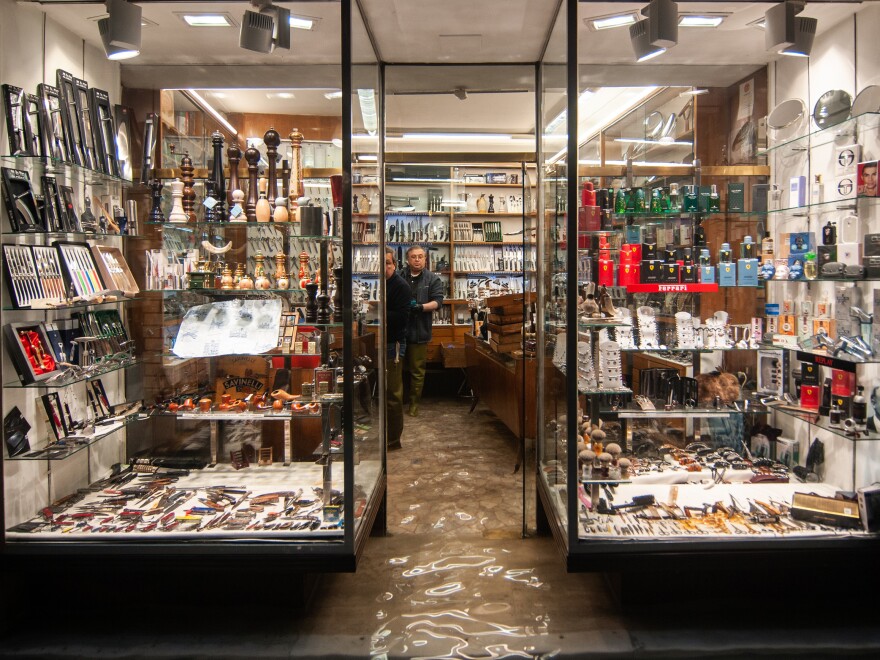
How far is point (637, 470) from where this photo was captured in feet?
10.9

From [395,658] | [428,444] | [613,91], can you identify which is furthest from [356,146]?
[428,444]

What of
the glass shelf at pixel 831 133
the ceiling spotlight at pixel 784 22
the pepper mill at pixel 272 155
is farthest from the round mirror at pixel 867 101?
the pepper mill at pixel 272 155

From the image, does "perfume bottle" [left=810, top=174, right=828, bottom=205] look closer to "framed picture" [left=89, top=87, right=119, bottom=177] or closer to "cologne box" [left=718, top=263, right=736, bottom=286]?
"cologne box" [left=718, top=263, right=736, bottom=286]

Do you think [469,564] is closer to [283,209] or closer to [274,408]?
[274,408]

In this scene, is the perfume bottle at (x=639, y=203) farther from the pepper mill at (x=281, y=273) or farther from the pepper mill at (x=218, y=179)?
the pepper mill at (x=218, y=179)

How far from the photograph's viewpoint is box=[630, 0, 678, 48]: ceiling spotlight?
8.55 feet

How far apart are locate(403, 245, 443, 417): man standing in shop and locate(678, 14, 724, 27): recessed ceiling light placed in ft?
12.6

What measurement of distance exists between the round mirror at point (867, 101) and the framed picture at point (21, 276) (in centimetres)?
405

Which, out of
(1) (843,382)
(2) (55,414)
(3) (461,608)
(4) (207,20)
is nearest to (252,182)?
(4) (207,20)

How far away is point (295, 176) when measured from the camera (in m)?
3.33

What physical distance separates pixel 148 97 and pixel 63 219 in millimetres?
1068

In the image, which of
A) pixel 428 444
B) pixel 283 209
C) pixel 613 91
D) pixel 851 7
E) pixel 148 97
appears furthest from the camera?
pixel 428 444

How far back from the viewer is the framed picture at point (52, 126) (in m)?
2.84

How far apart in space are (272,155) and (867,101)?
10.00 feet
